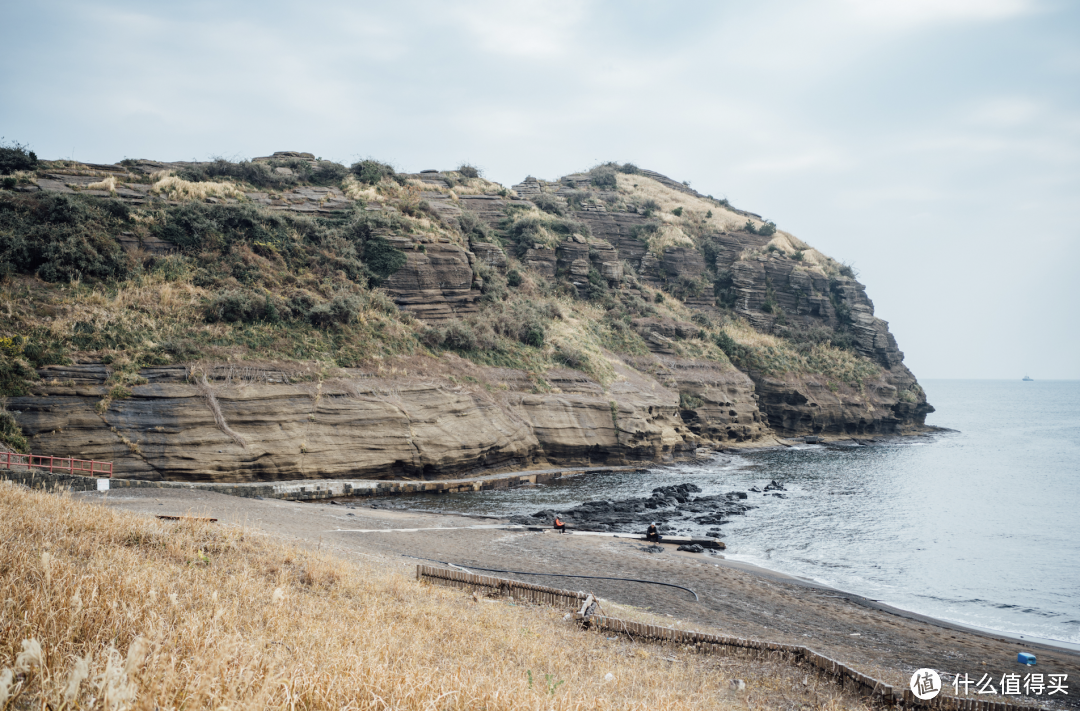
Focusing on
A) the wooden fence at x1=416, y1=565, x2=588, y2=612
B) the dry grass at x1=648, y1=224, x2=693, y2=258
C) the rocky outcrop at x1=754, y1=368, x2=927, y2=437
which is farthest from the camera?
the dry grass at x1=648, y1=224, x2=693, y2=258

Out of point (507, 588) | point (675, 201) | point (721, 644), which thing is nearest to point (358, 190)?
point (507, 588)

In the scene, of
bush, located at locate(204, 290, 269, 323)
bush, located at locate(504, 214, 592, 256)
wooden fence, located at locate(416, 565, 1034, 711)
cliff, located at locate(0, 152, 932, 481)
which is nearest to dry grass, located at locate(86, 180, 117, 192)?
cliff, located at locate(0, 152, 932, 481)

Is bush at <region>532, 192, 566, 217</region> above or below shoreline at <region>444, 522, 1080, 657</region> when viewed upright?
above

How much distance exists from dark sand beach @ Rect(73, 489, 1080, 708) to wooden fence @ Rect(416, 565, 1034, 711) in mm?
1560

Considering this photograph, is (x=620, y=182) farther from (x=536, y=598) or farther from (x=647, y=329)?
(x=536, y=598)

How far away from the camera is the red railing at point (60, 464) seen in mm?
15906

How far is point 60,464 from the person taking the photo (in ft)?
57.0

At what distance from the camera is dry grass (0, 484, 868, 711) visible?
122 inches

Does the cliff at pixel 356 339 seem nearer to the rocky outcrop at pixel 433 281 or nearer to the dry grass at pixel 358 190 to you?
the rocky outcrop at pixel 433 281

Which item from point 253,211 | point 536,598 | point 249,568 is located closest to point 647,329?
point 253,211

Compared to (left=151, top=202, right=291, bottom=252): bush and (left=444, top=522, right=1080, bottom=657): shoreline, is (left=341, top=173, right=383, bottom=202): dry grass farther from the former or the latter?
(left=444, top=522, right=1080, bottom=657): shoreline

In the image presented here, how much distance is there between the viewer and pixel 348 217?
35.8 meters

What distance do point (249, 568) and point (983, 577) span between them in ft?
68.7

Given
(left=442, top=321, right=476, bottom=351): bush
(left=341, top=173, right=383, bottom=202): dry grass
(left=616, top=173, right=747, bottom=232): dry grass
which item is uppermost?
(left=616, top=173, right=747, bottom=232): dry grass
